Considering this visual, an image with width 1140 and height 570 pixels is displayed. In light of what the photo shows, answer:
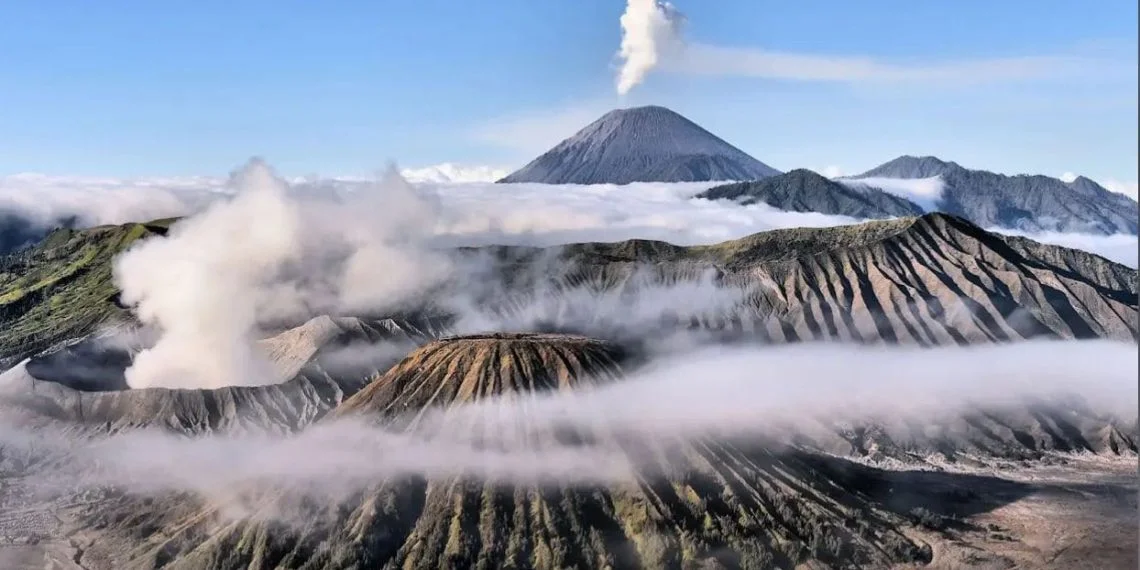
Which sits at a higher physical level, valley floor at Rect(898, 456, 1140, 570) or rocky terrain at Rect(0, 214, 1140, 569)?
rocky terrain at Rect(0, 214, 1140, 569)

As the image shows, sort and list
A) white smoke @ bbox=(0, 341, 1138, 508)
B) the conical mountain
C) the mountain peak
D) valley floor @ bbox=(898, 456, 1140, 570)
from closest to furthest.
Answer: the conical mountain
valley floor @ bbox=(898, 456, 1140, 570)
white smoke @ bbox=(0, 341, 1138, 508)
the mountain peak

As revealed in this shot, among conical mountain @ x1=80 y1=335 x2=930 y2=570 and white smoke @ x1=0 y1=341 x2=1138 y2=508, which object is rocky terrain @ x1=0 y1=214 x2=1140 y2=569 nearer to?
conical mountain @ x1=80 y1=335 x2=930 y2=570

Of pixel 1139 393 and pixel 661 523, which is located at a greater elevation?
pixel 1139 393

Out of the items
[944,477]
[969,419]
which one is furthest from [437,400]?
[969,419]

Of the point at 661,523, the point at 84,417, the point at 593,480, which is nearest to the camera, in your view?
the point at 661,523

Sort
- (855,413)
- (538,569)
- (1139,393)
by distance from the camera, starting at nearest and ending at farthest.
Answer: (1139,393), (538,569), (855,413)

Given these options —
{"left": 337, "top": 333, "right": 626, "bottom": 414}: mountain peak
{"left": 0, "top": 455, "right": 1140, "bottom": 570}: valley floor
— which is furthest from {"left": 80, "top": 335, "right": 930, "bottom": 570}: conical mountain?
{"left": 0, "top": 455, "right": 1140, "bottom": 570}: valley floor

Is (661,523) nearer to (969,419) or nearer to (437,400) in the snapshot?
(437,400)

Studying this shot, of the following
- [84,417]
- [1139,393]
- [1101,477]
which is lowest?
[1101,477]

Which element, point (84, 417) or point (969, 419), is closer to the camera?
point (84, 417)
